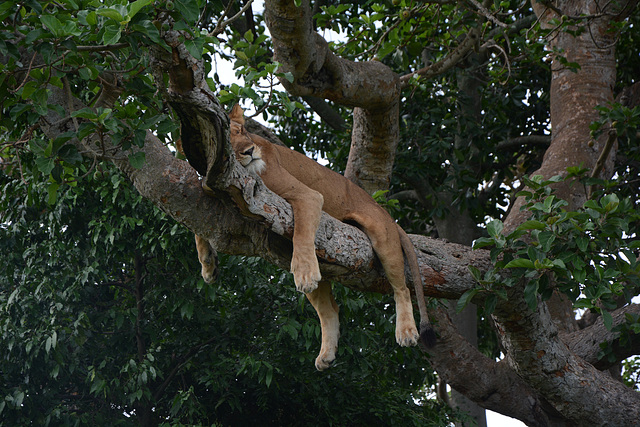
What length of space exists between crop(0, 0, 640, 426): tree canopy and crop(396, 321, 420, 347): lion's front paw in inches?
11.0

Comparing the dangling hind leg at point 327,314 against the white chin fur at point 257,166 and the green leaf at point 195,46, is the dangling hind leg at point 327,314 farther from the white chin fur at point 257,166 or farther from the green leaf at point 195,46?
the green leaf at point 195,46

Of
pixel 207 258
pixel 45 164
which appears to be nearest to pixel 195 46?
pixel 45 164

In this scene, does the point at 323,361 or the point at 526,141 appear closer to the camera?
the point at 323,361

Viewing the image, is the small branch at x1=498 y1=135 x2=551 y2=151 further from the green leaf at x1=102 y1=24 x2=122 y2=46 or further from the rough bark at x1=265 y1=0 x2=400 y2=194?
the green leaf at x1=102 y1=24 x2=122 y2=46

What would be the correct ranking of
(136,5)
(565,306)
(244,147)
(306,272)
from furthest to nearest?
(565,306)
(244,147)
(306,272)
(136,5)

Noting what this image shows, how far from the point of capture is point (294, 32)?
4.52 m

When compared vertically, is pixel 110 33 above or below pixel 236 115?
below

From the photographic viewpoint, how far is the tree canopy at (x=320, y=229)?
3.44 metres

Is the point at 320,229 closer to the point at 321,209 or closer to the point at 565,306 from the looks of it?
the point at 321,209

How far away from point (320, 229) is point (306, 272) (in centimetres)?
34

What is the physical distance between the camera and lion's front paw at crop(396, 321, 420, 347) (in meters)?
4.12

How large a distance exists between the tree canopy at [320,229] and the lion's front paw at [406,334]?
28cm

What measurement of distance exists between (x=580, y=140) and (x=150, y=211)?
3.99 metres

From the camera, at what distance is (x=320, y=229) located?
3.63m
